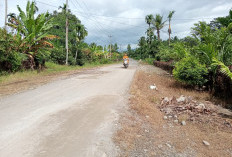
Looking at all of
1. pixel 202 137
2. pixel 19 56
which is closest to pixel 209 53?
pixel 202 137

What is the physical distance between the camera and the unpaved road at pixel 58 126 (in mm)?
2807

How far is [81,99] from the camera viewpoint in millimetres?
5934

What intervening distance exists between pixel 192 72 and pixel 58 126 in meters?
6.78

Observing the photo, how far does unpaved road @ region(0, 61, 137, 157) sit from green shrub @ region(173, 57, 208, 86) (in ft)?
13.5

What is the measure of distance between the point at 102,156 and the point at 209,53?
25.0 feet

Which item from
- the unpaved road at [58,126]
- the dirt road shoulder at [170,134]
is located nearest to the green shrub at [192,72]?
the dirt road shoulder at [170,134]

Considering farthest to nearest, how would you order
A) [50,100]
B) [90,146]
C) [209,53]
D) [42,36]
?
[42,36] → [209,53] → [50,100] → [90,146]

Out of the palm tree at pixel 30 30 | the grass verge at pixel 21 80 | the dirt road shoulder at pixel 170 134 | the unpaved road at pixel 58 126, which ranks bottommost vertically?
the dirt road shoulder at pixel 170 134

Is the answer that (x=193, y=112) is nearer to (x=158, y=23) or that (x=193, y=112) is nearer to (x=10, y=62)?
(x=10, y=62)

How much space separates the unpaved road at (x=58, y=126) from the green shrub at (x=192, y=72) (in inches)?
161

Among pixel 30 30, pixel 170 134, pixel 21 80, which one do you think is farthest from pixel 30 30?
pixel 170 134

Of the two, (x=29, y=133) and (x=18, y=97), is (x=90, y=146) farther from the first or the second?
(x=18, y=97)

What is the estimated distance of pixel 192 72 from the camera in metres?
8.07

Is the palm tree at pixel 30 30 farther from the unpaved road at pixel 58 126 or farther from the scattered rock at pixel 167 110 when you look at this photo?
the scattered rock at pixel 167 110
